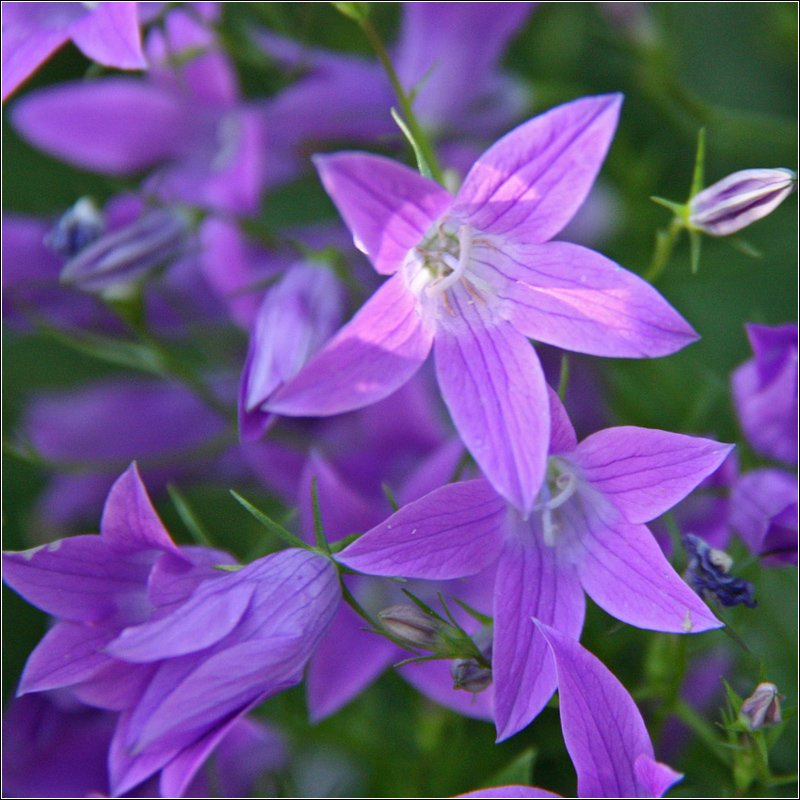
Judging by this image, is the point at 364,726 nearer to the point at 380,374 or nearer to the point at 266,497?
the point at 266,497

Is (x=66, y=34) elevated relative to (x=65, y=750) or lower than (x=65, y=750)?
elevated

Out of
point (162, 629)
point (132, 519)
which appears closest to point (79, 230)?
point (132, 519)

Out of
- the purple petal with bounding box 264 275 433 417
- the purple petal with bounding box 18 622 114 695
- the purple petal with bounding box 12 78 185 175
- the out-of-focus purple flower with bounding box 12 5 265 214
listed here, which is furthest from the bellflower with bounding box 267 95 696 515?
the purple petal with bounding box 12 78 185 175

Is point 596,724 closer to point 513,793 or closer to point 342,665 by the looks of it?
point 513,793

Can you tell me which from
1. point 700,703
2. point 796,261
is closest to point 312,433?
point 700,703

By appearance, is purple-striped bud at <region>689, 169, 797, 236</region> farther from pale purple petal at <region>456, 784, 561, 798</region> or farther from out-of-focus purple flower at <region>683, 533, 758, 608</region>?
pale purple petal at <region>456, 784, 561, 798</region>

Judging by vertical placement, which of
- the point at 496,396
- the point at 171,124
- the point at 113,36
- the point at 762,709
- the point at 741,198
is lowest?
the point at 762,709
